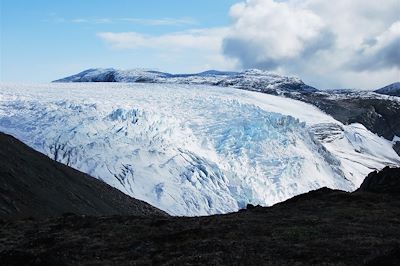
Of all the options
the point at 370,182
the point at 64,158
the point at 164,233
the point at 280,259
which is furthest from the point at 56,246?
the point at 64,158

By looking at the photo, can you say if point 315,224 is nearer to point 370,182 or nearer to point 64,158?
point 370,182

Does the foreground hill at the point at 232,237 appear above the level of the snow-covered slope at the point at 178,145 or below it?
above

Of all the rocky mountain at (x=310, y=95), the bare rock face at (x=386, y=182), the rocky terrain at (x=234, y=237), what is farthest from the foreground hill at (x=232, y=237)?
the rocky mountain at (x=310, y=95)

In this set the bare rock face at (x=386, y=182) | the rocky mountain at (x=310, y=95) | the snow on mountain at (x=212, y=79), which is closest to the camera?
the bare rock face at (x=386, y=182)

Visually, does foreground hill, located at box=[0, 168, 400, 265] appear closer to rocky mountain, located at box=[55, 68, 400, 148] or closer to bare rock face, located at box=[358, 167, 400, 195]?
bare rock face, located at box=[358, 167, 400, 195]

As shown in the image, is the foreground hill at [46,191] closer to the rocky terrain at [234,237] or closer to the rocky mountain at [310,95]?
the rocky terrain at [234,237]

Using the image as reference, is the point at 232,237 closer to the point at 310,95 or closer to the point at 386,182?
the point at 386,182

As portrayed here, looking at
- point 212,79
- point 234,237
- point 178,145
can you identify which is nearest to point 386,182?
point 234,237
